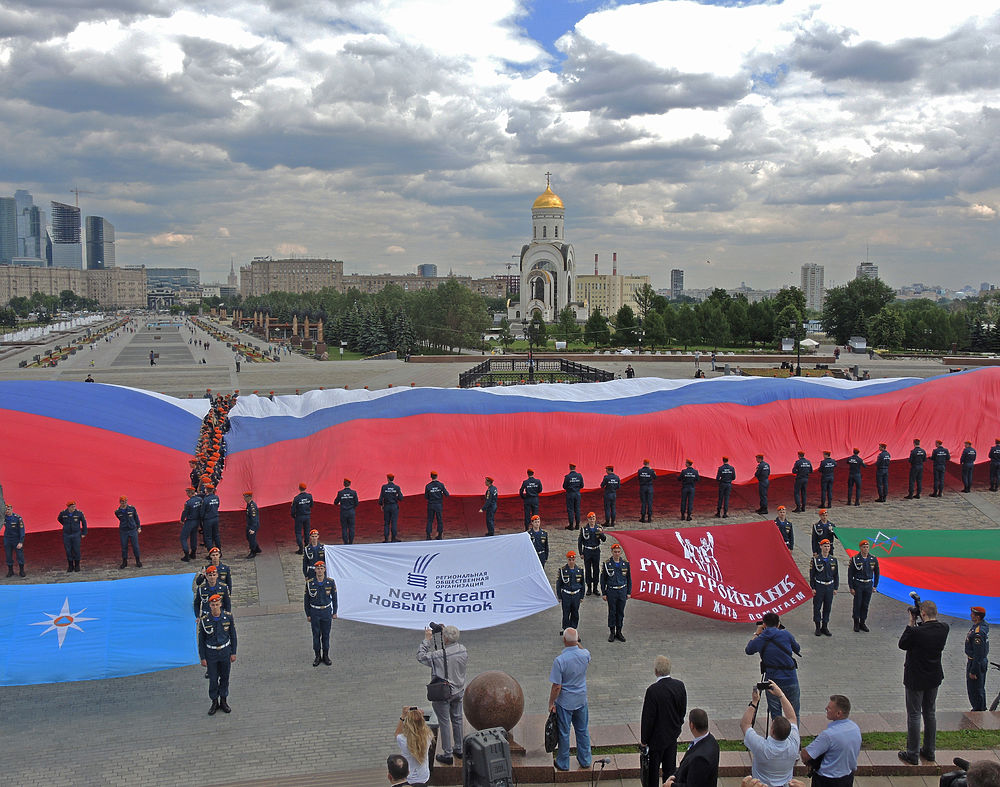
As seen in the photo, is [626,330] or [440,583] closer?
[440,583]

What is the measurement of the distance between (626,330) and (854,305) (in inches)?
852

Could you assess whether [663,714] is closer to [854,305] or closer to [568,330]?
[568,330]

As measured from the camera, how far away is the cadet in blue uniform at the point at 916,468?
15.2 metres

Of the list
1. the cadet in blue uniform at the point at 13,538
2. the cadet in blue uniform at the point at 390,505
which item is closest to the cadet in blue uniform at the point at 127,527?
the cadet in blue uniform at the point at 13,538

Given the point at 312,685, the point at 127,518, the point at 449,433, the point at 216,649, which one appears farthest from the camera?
the point at 449,433

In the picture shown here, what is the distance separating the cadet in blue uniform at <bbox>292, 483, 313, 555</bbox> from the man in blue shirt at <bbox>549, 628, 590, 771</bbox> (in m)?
6.77

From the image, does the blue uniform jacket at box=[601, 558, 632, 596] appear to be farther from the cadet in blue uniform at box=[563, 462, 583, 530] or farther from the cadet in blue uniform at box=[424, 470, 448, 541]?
the cadet in blue uniform at box=[563, 462, 583, 530]

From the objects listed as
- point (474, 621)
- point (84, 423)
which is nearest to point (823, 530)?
point (474, 621)

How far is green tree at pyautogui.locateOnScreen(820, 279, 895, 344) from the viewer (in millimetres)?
71312

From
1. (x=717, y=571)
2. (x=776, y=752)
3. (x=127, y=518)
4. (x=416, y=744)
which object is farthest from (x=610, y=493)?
(x=416, y=744)

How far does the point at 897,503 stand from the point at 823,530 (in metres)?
5.81

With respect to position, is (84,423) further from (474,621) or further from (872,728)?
(872,728)

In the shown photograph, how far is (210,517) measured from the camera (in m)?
11.6

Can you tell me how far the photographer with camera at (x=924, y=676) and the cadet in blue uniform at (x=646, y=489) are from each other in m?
7.57
